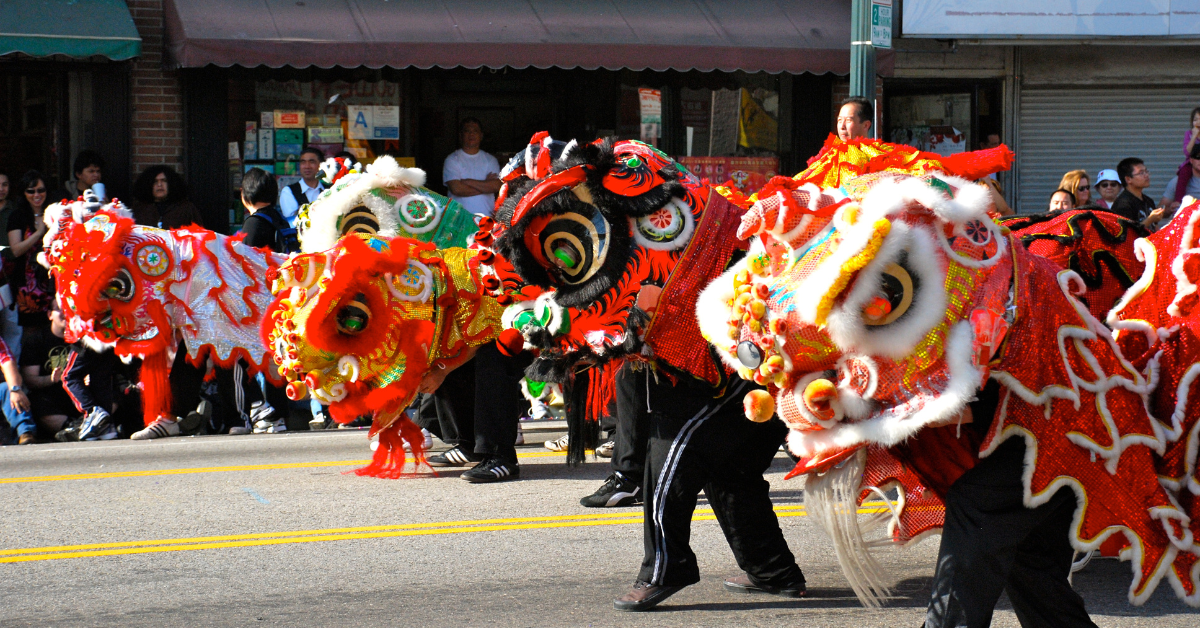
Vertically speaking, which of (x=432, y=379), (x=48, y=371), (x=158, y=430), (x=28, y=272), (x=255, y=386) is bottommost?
(x=158, y=430)

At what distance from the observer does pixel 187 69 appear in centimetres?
1258

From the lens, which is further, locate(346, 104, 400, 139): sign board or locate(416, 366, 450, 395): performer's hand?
locate(346, 104, 400, 139): sign board

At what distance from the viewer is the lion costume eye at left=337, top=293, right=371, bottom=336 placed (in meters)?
6.61

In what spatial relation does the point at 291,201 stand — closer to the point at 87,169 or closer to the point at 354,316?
the point at 87,169

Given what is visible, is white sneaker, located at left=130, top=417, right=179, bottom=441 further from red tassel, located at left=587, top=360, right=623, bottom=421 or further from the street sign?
the street sign

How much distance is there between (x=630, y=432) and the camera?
6.48 metres

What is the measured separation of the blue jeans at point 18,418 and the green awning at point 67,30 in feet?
11.0

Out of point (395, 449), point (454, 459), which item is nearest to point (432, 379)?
point (395, 449)

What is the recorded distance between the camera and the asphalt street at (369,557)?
4750 mm

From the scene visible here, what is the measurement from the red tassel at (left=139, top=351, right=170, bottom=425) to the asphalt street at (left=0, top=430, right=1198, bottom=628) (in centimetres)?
129

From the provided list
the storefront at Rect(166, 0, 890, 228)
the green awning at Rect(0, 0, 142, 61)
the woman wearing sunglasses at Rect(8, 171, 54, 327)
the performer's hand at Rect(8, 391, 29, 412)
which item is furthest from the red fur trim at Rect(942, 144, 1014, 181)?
the green awning at Rect(0, 0, 142, 61)

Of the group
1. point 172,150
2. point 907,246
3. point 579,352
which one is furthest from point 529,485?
point 172,150

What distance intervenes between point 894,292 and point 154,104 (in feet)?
36.0

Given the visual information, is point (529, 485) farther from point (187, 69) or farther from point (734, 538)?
point (187, 69)
